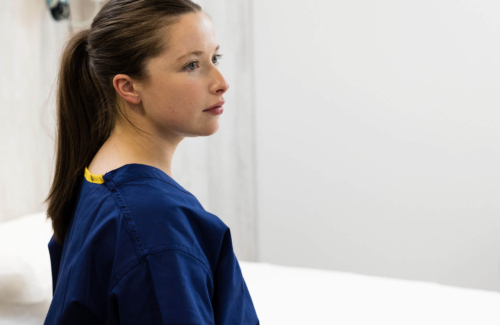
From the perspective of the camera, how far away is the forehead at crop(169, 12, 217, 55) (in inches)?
30.4

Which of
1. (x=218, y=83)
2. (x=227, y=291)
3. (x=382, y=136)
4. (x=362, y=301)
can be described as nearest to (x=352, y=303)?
(x=362, y=301)

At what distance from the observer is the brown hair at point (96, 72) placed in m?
0.77

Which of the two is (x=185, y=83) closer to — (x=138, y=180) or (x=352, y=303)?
(x=138, y=180)

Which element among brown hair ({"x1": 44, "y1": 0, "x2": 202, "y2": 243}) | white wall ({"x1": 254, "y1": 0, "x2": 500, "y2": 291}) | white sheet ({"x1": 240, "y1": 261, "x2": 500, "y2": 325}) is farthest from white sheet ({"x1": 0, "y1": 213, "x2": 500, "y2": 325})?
white wall ({"x1": 254, "y1": 0, "x2": 500, "y2": 291})

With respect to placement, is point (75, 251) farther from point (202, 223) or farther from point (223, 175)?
point (223, 175)

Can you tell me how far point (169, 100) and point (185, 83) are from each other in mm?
38

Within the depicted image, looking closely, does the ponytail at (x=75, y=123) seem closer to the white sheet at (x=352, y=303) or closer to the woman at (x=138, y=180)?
the woman at (x=138, y=180)

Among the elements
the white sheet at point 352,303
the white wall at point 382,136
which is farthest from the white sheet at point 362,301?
the white wall at point 382,136

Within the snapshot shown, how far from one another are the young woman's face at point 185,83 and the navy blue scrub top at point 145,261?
10 cm

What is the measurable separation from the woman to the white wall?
5.41 ft

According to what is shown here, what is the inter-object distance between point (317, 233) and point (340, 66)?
2.80 feet

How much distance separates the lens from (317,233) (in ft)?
8.30

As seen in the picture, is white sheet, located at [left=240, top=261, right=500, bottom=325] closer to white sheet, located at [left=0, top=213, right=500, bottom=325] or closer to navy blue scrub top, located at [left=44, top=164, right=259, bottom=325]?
white sheet, located at [left=0, top=213, right=500, bottom=325]

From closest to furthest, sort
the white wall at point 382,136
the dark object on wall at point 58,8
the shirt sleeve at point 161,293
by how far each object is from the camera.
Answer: the shirt sleeve at point 161,293, the dark object on wall at point 58,8, the white wall at point 382,136
